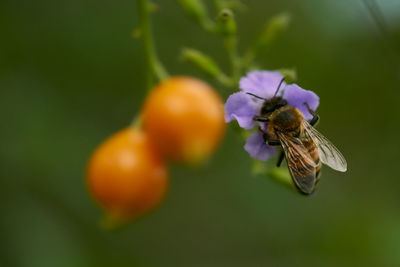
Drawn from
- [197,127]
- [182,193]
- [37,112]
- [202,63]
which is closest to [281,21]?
[202,63]

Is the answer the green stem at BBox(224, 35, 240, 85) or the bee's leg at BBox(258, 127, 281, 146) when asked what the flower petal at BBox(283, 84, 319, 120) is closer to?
the bee's leg at BBox(258, 127, 281, 146)

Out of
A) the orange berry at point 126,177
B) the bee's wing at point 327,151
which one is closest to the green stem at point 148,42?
the orange berry at point 126,177

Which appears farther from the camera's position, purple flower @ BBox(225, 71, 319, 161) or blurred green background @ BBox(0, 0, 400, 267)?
blurred green background @ BBox(0, 0, 400, 267)

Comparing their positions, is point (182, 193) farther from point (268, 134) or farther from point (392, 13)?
point (268, 134)

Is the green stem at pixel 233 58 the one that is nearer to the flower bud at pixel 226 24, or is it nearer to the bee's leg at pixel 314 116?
the flower bud at pixel 226 24

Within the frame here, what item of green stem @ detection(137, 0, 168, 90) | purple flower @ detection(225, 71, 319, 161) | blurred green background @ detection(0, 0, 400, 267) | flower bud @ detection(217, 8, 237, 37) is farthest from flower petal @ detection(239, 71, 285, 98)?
blurred green background @ detection(0, 0, 400, 267)

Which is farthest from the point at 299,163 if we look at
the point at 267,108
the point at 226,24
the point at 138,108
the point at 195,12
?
the point at 138,108

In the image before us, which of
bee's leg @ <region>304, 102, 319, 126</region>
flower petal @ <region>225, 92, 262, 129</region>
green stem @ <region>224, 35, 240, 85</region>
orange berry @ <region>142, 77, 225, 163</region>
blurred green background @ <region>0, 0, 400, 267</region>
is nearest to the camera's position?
flower petal @ <region>225, 92, 262, 129</region>
